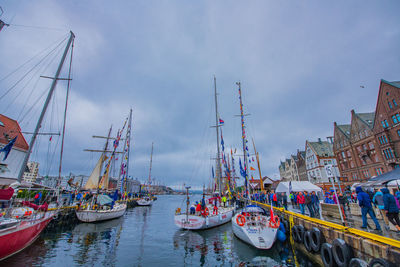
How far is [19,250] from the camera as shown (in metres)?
11.0

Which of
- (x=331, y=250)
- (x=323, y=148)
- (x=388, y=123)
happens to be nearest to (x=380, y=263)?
(x=331, y=250)

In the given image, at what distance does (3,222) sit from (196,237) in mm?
13451

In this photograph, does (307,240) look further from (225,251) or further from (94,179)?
(94,179)

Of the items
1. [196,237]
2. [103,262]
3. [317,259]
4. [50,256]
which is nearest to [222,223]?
[196,237]

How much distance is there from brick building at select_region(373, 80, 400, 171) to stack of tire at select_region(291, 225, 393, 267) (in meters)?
33.7

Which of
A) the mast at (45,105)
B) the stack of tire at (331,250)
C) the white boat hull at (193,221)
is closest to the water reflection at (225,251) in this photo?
the white boat hull at (193,221)

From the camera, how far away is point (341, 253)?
7703mm

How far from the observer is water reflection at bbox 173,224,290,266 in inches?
418

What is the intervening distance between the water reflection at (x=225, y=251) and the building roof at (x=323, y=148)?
52.9 metres

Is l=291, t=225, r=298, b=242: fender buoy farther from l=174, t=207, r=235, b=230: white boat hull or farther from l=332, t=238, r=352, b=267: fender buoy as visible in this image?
l=174, t=207, r=235, b=230: white boat hull

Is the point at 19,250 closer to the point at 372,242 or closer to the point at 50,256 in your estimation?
the point at 50,256

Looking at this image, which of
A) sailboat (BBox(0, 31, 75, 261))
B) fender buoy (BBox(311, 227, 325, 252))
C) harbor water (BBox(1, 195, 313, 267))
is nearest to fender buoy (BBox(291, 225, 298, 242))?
harbor water (BBox(1, 195, 313, 267))

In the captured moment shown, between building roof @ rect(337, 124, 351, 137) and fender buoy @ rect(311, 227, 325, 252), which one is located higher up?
building roof @ rect(337, 124, 351, 137)

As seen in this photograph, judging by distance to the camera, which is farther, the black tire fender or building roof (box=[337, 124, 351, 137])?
building roof (box=[337, 124, 351, 137])
